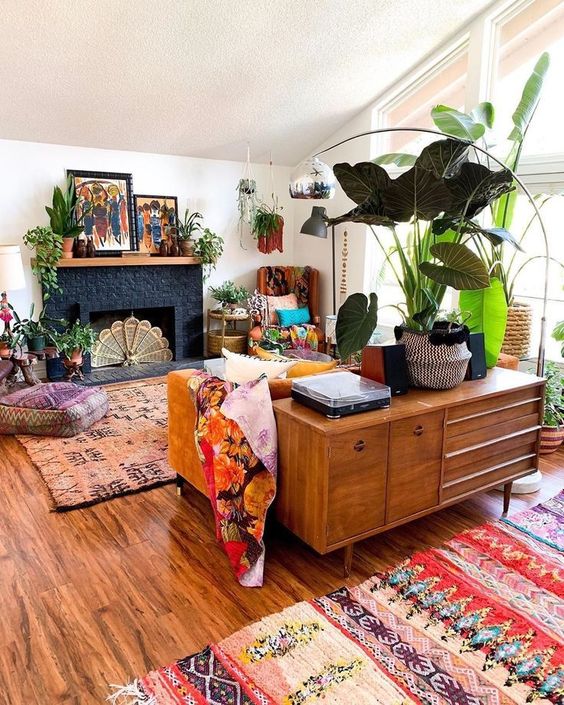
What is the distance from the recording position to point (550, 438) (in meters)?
3.85

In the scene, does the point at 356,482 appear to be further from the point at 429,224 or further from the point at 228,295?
the point at 228,295

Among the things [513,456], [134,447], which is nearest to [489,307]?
[513,456]

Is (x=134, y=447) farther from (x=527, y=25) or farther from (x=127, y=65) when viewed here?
(x=527, y=25)

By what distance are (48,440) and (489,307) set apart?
9.91ft

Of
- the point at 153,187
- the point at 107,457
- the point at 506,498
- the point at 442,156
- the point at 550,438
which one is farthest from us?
the point at 153,187

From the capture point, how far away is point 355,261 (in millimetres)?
6117

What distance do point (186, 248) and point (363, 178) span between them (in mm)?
3709

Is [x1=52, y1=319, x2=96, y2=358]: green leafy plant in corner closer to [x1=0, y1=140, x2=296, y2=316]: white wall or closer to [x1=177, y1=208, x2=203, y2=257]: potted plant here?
[x1=0, y1=140, x2=296, y2=316]: white wall

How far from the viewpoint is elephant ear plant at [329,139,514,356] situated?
A: 7.77ft

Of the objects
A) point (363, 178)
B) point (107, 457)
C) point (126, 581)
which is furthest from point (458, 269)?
point (107, 457)

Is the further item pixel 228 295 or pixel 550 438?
pixel 228 295

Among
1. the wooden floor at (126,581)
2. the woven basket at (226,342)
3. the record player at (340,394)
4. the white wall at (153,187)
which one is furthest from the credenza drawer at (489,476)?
the white wall at (153,187)

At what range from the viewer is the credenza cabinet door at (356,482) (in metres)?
2.20

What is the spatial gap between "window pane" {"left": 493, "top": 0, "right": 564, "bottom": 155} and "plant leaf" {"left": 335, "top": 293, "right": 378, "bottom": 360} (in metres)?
2.63
